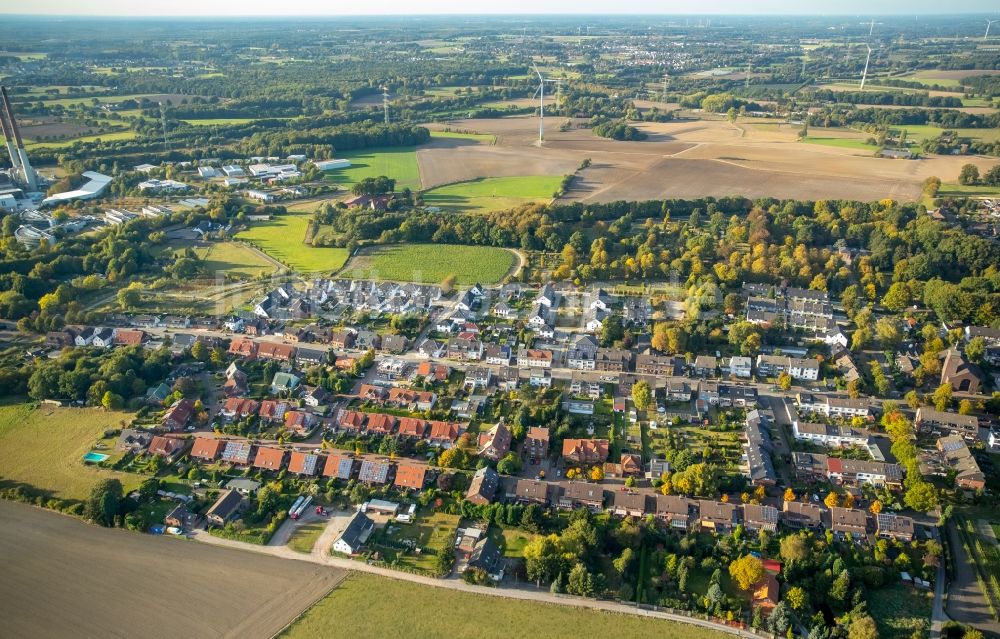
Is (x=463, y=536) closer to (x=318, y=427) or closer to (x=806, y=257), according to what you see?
(x=318, y=427)

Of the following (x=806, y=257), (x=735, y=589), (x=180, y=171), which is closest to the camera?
(x=735, y=589)

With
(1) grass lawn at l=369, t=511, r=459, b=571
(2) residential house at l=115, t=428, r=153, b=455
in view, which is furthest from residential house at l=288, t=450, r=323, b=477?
(2) residential house at l=115, t=428, r=153, b=455

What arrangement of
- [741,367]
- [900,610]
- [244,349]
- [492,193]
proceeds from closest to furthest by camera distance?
[900,610], [741,367], [244,349], [492,193]

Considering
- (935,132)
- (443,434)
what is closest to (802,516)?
(443,434)

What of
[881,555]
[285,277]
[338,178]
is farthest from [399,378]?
[338,178]

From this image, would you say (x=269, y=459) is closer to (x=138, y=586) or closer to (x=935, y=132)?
(x=138, y=586)
